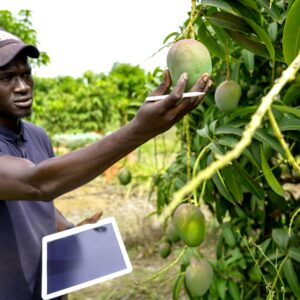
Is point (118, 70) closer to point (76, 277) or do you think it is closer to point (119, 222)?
point (119, 222)

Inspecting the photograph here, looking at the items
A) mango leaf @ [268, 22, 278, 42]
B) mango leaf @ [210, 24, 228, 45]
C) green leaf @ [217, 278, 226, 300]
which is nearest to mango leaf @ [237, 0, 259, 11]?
mango leaf @ [210, 24, 228, 45]

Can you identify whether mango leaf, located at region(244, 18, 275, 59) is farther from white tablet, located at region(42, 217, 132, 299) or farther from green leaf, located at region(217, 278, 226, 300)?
green leaf, located at region(217, 278, 226, 300)

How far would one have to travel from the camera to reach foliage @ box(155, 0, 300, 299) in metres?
0.92

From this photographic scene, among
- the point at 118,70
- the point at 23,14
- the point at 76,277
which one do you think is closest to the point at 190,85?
the point at 76,277

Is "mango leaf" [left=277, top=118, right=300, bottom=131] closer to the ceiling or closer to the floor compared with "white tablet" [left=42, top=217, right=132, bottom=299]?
closer to the ceiling

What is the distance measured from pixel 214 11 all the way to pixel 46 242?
2.30ft

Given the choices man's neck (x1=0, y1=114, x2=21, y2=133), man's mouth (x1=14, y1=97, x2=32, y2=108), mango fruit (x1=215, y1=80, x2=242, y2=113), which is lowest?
man's neck (x1=0, y1=114, x2=21, y2=133)

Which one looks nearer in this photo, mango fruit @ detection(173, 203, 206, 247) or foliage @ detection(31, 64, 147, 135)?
mango fruit @ detection(173, 203, 206, 247)

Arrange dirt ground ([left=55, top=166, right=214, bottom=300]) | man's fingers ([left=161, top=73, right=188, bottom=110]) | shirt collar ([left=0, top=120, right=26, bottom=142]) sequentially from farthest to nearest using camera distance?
1. dirt ground ([left=55, top=166, right=214, bottom=300])
2. shirt collar ([left=0, top=120, right=26, bottom=142])
3. man's fingers ([left=161, top=73, right=188, bottom=110])

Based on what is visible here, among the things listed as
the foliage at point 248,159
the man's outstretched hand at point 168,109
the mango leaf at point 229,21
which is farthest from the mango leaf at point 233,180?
the man's outstretched hand at point 168,109

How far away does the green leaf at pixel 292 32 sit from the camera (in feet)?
2.38

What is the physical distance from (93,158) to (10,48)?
1.76 feet

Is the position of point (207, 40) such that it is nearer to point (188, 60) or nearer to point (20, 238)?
point (188, 60)

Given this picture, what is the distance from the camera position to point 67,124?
28.3ft
